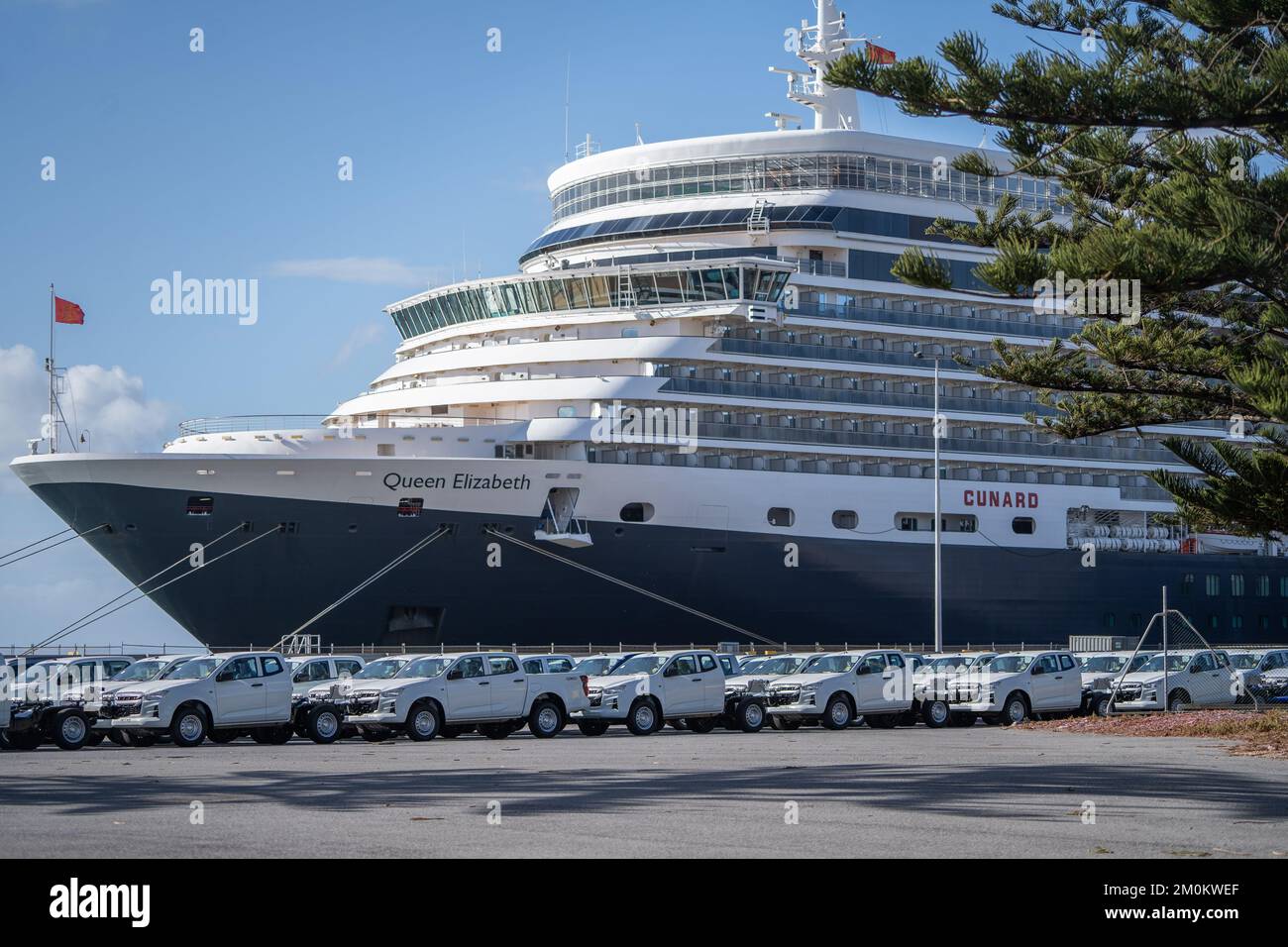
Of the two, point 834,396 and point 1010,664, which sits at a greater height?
point 834,396

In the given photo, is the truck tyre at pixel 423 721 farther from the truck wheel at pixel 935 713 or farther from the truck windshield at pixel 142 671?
the truck wheel at pixel 935 713

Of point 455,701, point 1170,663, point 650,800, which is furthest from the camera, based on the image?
→ point 1170,663

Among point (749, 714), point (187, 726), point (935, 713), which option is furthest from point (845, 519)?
point (187, 726)

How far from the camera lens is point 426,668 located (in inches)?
1006

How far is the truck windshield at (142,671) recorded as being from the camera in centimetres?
2475

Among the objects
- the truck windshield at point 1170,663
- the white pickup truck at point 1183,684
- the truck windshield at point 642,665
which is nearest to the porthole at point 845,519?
the truck windshield at point 1170,663

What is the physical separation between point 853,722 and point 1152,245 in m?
13.9

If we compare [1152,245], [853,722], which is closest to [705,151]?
[853,722]

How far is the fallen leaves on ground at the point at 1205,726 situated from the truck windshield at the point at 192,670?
14.7 m

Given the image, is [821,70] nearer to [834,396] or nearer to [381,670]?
[834,396]

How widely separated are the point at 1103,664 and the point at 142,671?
2069 cm

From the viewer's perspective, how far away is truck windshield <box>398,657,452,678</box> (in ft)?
83.1

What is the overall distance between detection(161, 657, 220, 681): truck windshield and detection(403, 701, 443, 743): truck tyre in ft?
10.6
